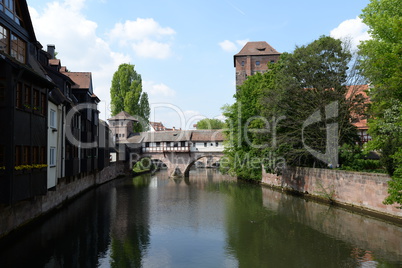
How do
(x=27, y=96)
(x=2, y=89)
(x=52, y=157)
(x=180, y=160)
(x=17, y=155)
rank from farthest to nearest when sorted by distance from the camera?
(x=180, y=160), (x=52, y=157), (x=27, y=96), (x=17, y=155), (x=2, y=89)

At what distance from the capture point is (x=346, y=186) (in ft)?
76.1

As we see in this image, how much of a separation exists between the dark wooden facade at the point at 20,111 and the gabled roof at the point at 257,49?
5042cm

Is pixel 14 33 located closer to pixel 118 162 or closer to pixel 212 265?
pixel 212 265

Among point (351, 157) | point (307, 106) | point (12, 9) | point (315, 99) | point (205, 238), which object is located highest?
point (12, 9)

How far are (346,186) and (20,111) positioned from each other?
21038mm

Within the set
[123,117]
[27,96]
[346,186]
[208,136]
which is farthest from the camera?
[123,117]

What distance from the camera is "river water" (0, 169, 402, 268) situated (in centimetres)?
1320

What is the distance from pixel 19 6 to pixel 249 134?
1036 inches

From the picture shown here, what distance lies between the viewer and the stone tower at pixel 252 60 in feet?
208

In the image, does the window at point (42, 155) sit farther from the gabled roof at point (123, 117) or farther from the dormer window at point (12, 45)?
the gabled roof at point (123, 117)

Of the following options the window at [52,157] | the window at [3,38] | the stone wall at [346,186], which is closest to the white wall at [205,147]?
the stone wall at [346,186]

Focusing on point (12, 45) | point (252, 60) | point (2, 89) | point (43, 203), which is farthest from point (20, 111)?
point (252, 60)

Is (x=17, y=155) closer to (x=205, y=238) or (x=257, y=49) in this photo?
(x=205, y=238)

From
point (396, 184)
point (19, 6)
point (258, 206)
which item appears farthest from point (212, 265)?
point (19, 6)
